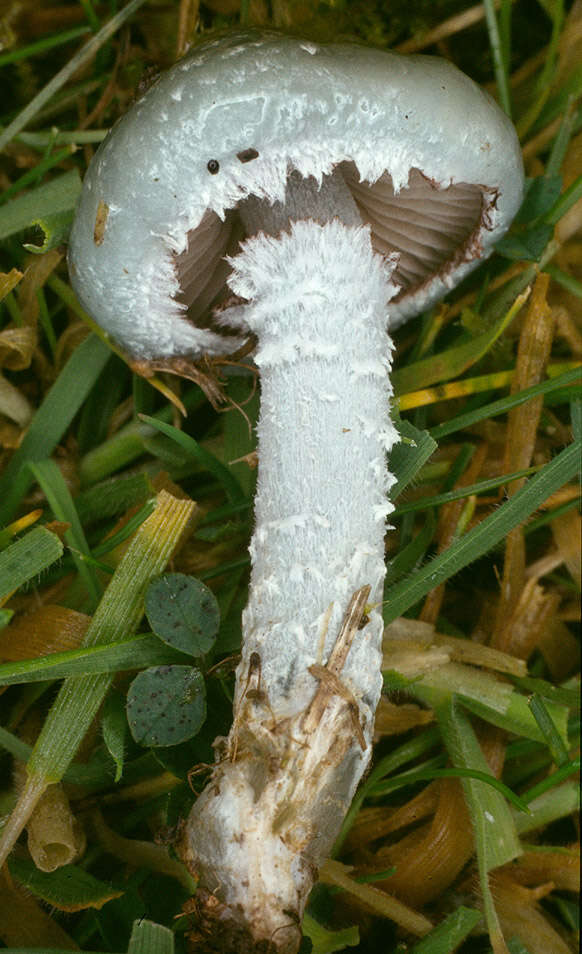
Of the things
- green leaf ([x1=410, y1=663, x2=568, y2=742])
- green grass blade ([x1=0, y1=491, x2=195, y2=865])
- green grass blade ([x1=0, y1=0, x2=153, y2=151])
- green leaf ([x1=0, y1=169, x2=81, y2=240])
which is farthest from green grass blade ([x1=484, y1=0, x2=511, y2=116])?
green leaf ([x1=410, y1=663, x2=568, y2=742])

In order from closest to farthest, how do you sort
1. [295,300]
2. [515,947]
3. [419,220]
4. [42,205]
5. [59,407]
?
1. [295,300]
2. [515,947]
3. [419,220]
4. [42,205]
5. [59,407]

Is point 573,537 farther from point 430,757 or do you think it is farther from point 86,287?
point 86,287

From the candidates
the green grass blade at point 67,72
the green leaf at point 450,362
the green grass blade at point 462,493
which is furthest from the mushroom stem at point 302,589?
the green grass blade at point 67,72

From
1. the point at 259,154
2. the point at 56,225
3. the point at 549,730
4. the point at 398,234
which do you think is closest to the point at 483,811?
the point at 549,730

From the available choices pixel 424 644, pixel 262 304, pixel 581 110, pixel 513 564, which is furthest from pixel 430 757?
pixel 581 110

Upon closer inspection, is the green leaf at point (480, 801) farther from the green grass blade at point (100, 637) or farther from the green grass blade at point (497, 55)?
the green grass blade at point (497, 55)

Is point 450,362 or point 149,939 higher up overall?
point 450,362

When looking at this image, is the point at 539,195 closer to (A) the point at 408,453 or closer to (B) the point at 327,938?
(A) the point at 408,453
